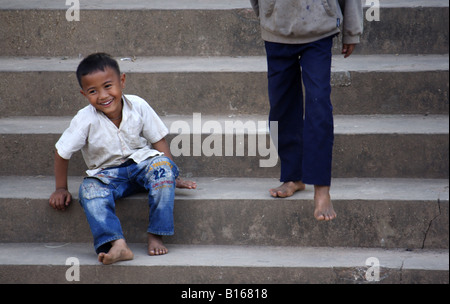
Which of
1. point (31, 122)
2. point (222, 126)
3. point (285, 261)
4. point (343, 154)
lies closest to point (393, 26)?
point (343, 154)

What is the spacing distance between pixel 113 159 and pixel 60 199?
35cm

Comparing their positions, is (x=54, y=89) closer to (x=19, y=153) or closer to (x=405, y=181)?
(x=19, y=153)

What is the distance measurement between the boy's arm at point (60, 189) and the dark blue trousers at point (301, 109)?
1.14 metres

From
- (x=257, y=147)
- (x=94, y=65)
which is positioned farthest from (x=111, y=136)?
(x=257, y=147)

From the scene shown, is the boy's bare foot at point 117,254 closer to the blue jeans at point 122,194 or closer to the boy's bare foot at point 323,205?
the blue jeans at point 122,194

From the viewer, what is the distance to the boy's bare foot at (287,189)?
3.27 m

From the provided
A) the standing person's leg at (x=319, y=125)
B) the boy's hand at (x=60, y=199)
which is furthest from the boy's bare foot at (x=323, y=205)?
the boy's hand at (x=60, y=199)

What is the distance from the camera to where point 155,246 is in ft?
10.3

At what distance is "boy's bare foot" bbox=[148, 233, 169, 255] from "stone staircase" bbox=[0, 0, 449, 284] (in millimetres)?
43

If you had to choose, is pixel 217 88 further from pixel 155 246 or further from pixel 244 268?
pixel 244 268

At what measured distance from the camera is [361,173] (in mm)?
3545

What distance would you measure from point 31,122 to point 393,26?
2400 millimetres

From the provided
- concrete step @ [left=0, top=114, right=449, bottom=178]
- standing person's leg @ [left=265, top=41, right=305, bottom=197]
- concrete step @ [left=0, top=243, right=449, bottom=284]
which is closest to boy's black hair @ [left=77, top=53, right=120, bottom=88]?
concrete step @ [left=0, top=114, right=449, bottom=178]

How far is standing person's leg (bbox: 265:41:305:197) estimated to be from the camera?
3242mm
